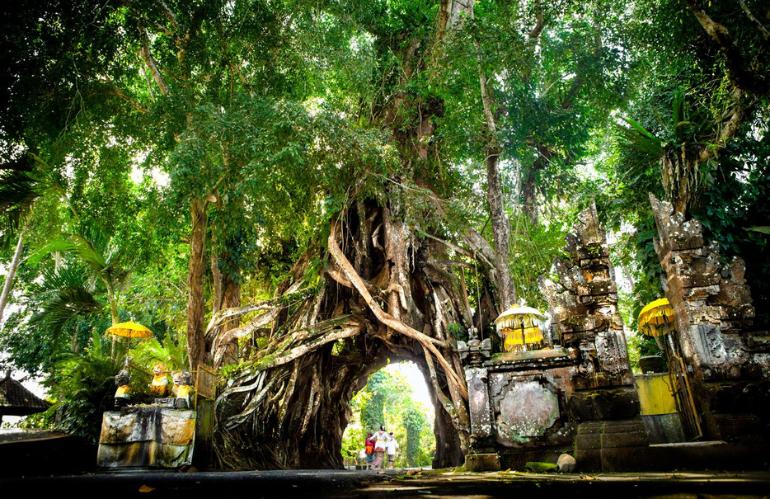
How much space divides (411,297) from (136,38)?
5.48 meters

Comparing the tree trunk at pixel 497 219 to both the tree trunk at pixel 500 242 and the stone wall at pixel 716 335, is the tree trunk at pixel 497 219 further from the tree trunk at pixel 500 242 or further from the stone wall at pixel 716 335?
the stone wall at pixel 716 335

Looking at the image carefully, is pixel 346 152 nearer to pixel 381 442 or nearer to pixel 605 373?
pixel 605 373

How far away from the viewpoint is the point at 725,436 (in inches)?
147

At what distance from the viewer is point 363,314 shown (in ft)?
29.3

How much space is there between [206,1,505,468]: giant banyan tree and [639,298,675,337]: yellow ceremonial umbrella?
2.71 m

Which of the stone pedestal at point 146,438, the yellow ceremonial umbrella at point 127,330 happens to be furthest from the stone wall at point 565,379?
the yellow ceremonial umbrella at point 127,330

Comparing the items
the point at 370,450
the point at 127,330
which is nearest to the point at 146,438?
the point at 127,330

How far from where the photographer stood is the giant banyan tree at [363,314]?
303 inches

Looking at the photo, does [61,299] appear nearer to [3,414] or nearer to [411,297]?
[3,414]

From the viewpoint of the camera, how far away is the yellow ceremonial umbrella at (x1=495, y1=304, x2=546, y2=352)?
627 cm

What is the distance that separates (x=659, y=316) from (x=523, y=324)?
1.69 m

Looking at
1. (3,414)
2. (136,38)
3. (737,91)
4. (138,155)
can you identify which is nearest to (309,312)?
(138,155)

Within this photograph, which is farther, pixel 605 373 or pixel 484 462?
pixel 484 462

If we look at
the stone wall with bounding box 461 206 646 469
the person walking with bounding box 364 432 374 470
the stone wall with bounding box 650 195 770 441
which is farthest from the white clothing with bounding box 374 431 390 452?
the stone wall with bounding box 650 195 770 441
